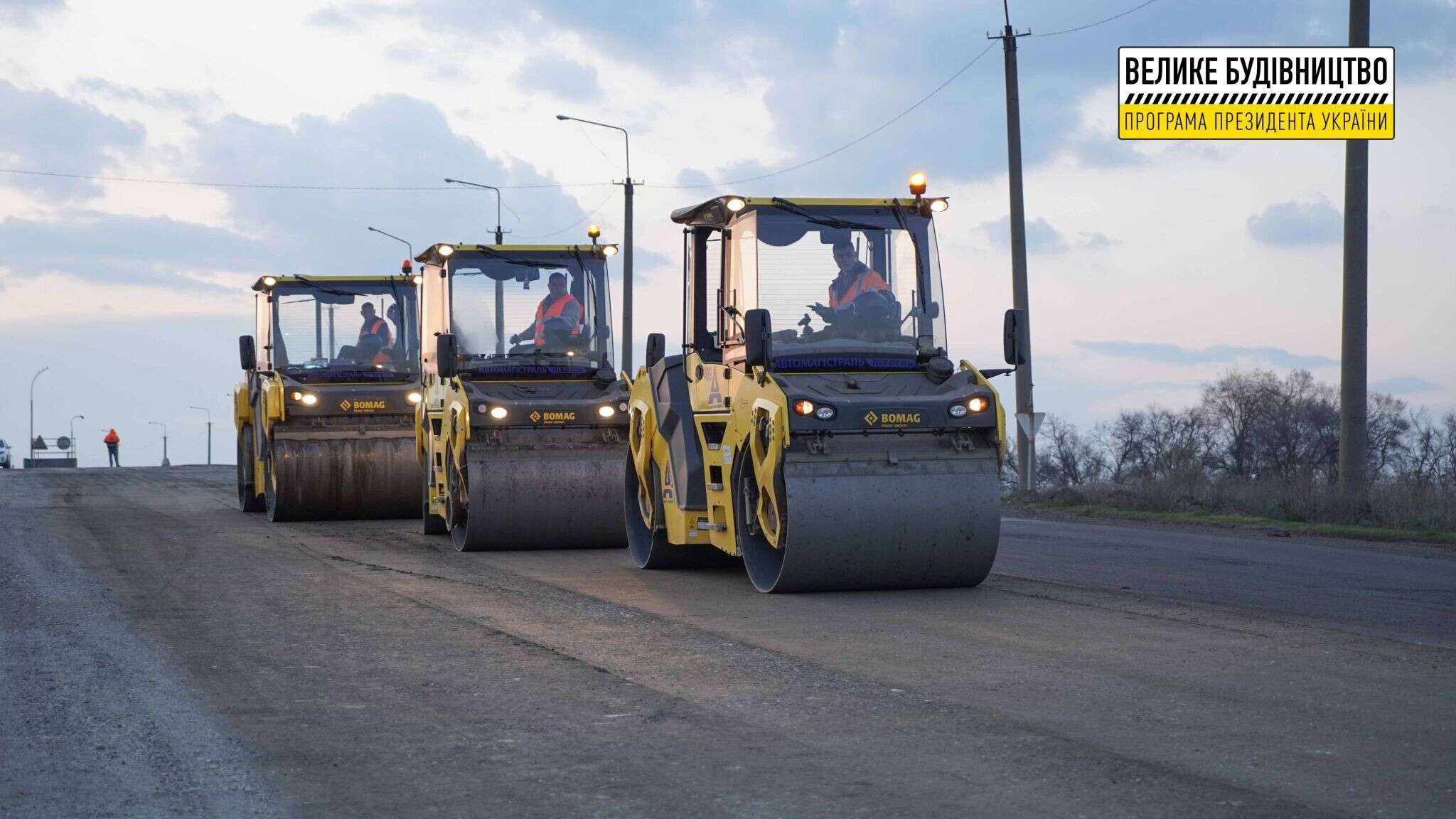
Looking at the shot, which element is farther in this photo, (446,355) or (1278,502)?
(1278,502)

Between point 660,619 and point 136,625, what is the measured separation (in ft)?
10.6

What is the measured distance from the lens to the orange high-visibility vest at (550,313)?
17203 millimetres

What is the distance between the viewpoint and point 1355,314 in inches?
838

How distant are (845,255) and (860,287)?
281mm

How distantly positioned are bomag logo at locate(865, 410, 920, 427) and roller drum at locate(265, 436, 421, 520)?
35.7ft

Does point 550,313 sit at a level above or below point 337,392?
above

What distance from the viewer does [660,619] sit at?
419 inches

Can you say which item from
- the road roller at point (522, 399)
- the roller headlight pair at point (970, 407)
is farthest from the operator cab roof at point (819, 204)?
the road roller at point (522, 399)

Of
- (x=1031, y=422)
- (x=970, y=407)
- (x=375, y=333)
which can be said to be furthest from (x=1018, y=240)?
(x=970, y=407)

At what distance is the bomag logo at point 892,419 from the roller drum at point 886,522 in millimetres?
248

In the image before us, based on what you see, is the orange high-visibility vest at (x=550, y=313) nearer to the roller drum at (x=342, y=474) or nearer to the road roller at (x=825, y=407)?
the road roller at (x=825, y=407)

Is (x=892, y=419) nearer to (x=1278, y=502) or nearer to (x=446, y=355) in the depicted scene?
(x=446, y=355)

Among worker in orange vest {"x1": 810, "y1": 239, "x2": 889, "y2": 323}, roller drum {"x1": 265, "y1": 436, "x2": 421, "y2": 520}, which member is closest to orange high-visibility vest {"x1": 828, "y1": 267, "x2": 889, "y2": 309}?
worker in orange vest {"x1": 810, "y1": 239, "x2": 889, "y2": 323}

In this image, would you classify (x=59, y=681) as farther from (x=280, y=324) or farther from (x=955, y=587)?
(x=280, y=324)
